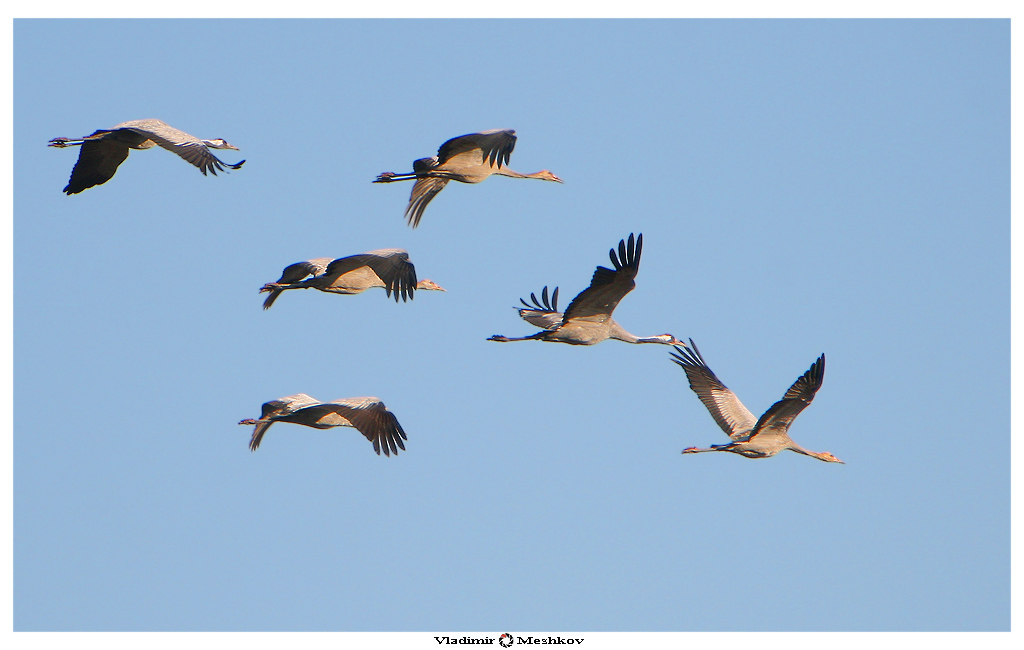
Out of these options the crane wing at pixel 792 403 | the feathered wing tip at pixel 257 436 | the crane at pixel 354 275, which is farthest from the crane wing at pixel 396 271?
the crane wing at pixel 792 403

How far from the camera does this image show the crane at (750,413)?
12.5 metres

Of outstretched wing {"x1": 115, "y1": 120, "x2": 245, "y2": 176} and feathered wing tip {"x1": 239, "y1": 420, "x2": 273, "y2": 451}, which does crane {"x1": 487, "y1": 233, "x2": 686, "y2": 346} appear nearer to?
feathered wing tip {"x1": 239, "y1": 420, "x2": 273, "y2": 451}

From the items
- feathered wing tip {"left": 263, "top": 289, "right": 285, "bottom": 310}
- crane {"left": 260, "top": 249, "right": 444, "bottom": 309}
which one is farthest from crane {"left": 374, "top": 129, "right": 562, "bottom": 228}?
feathered wing tip {"left": 263, "top": 289, "right": 285, "bottom": 310}

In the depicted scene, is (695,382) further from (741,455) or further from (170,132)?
(170,132)

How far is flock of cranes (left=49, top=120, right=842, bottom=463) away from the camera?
41.0 ft

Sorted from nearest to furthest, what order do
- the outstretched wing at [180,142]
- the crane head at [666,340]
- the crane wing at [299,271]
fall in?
1. the outstretched wing at [180,142]
2. the crane wing at [299,271]
3. the crane head at [666,340]

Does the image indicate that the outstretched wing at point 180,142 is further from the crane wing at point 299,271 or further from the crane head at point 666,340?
the crane head at point 666,340

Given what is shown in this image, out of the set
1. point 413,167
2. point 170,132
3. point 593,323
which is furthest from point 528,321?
point 170,132

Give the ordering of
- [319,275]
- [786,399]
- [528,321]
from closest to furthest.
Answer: [786,399] → [319,275] → [528,321]

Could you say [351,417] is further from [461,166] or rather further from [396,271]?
[461,166]

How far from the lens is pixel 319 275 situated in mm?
13438

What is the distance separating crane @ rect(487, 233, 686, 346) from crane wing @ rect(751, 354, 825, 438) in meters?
1.80

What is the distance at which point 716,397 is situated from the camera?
14117 millimetres

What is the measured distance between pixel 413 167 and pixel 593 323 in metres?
2.50
